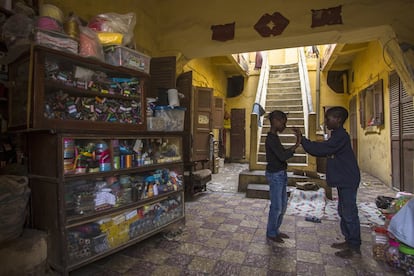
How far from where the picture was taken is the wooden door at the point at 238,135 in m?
9.77

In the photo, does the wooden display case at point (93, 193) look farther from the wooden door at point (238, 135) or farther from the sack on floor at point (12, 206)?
the wooden door at point (238, 135)

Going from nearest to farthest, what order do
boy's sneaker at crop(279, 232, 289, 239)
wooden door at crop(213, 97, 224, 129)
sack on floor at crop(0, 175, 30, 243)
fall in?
sack on floor at crop(0, 175, 30, 243)
boy's sneaker at crop(279, 232, 289, 239)
wooden door at crop(213, 97, 224, 129)

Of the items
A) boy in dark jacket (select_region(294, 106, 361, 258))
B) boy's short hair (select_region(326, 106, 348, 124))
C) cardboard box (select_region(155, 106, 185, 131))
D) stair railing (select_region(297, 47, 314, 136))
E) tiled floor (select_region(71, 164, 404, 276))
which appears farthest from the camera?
stair railing (select_region(297, 47, 314, 136))

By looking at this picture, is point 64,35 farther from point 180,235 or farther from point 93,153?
point 180,235

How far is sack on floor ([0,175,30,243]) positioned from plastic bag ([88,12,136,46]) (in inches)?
62.8

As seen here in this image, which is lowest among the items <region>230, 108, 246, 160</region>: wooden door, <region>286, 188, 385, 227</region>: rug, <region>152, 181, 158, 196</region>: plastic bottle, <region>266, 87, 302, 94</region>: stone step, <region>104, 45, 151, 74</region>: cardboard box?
<region>286, 188, 385, 227</region>: rug

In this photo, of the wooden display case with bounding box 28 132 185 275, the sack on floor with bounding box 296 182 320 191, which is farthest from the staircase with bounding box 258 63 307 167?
the wooden display case with bounding box 28 132 185 275

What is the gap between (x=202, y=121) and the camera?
224 inches

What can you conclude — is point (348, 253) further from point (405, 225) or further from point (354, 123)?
point (354, 123)

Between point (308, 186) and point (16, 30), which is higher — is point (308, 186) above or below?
below

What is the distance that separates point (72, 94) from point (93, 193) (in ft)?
3.19

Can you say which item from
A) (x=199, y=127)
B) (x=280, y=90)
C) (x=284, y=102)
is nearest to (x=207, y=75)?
(x=280, y=90)

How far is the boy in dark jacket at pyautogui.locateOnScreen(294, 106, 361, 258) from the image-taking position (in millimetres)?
2441

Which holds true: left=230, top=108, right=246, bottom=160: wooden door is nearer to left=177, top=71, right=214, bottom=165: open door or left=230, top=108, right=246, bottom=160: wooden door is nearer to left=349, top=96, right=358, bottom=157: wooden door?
left=349, top=96, right=358, bottom=157: wooden door
